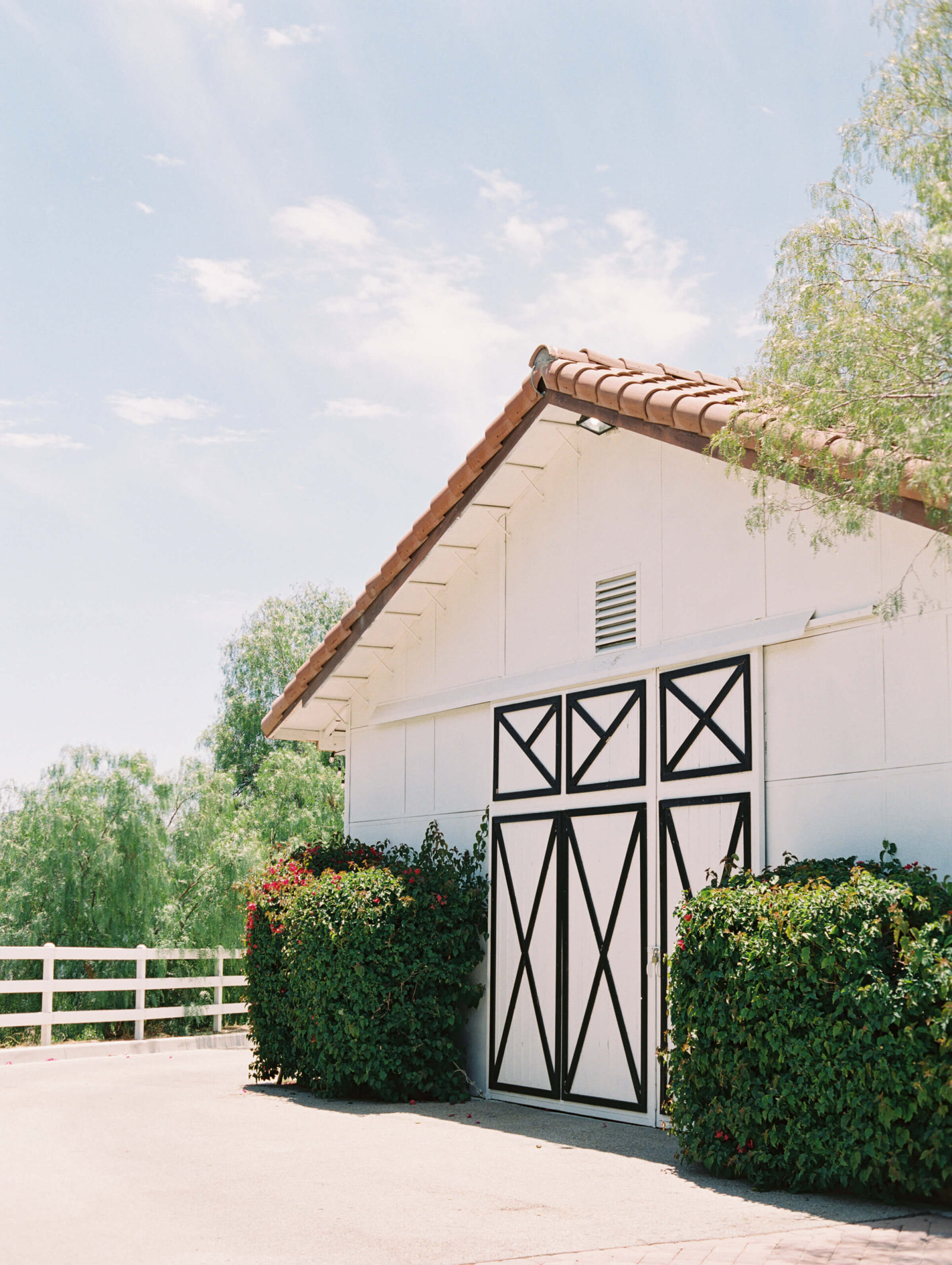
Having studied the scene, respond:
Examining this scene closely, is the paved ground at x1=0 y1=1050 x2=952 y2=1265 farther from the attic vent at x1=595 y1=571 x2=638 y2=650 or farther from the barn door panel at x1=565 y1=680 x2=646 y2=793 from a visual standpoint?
the attic vent at x1=595 y1=571 x2=638 y2=650

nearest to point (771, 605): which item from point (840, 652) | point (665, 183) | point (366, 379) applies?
point (840, 652)

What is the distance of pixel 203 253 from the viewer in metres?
18.0

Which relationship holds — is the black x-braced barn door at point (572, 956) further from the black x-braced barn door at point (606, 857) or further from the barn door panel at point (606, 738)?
the barn door panel at point (606, 738)

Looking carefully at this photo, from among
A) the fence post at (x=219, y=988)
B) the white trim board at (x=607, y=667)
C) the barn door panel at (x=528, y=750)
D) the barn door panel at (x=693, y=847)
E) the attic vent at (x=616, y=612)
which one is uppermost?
the attic vent at (x=616, y=612)

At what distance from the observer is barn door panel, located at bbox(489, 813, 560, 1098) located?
11.5 meters

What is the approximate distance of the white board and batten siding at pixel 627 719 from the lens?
8781 mm

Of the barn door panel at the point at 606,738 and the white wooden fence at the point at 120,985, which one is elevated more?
the barn door panel at the point at 606,738

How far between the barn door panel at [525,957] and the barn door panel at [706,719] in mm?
1681

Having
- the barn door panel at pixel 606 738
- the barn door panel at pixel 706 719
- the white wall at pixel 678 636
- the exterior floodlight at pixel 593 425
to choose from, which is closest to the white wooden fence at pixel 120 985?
the white wall at pixel 678 636

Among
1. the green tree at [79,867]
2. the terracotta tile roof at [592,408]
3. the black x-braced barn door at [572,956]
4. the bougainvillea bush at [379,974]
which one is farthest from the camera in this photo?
the green tree at [79,867]

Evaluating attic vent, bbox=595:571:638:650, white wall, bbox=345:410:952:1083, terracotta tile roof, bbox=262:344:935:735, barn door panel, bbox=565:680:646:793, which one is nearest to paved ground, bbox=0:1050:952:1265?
white wall, bbox=345:410:952:1083

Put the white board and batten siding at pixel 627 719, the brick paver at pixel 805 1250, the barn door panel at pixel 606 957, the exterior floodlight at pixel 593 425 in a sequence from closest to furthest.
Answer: the brick paver at pixel 805 1250 → the white board and batten siding at pixel 627 719 → the barn door panel at pixel 606 957 → the exterior floodlight at pixel 593 425

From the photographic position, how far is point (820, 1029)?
736 centimetres

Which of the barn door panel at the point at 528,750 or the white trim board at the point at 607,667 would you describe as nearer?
the white trim board at the point at 607,667
